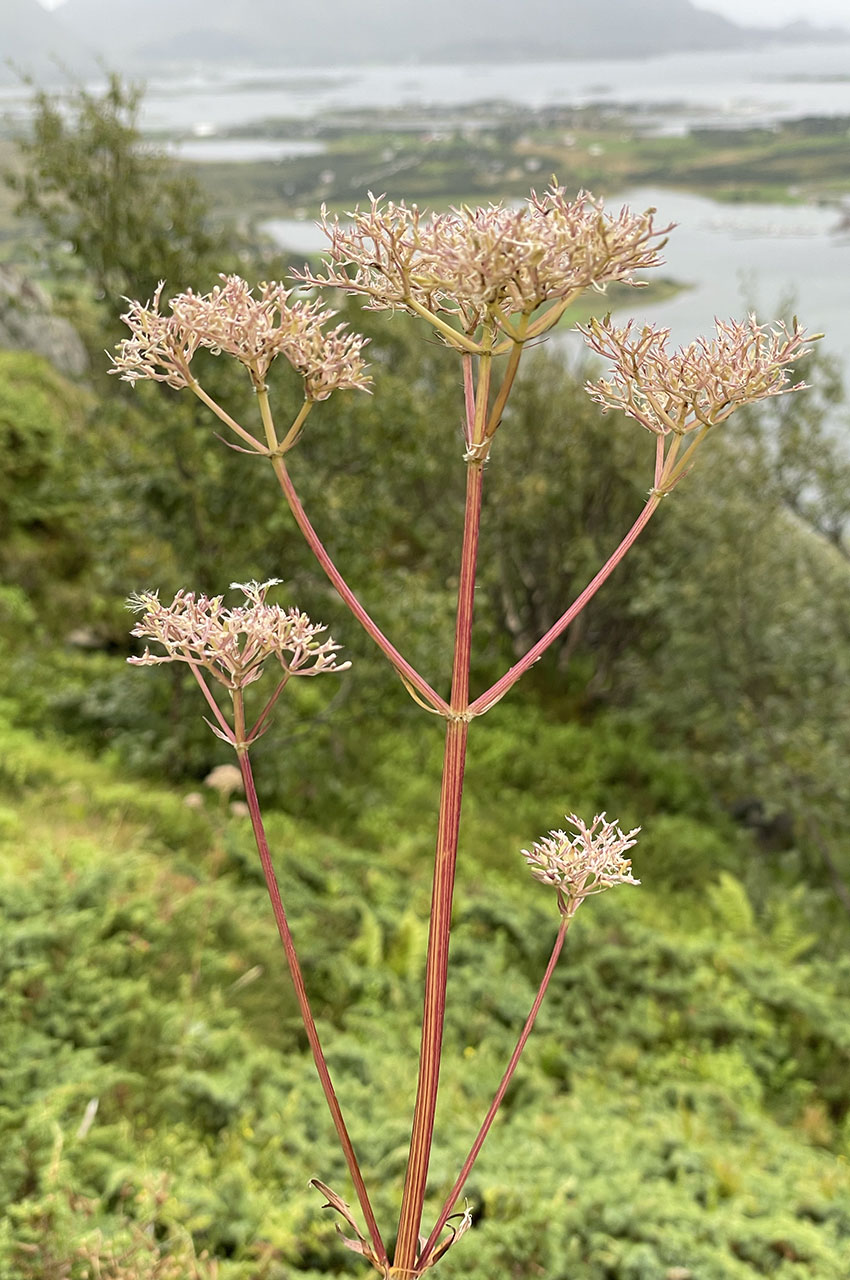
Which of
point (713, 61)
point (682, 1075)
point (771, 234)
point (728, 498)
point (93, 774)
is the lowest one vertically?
point (682, 1075)

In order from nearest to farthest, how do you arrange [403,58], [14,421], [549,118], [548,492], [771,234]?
[14,421]
[548,492]
[771,234]
[549,118]
[403,58]

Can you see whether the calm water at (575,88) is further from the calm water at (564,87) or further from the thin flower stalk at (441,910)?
the thin flower stalk at (441,910)

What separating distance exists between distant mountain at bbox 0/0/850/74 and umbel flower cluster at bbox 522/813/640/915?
55273 millimetres

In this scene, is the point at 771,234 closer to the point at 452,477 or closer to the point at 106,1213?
the point at 452,477

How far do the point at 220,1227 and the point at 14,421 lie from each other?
13.9 meters

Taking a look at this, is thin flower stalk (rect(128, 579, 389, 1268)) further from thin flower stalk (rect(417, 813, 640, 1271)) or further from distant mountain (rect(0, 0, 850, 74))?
distant mountain (rect(0, 0, 850, 74))

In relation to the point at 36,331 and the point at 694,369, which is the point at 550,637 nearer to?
the point at 694,369

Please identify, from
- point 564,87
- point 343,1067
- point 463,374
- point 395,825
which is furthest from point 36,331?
point 564,87

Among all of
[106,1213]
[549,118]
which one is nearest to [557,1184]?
[106,1213]

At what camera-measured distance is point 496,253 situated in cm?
A: 94

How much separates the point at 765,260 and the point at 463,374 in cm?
2160

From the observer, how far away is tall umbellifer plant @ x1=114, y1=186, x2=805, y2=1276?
→ 967mm

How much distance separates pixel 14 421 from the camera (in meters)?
14.5

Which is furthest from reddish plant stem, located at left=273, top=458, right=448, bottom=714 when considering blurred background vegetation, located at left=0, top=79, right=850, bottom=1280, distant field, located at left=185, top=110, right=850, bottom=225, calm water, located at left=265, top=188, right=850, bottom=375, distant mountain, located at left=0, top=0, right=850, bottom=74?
distant mountain, located at left=0, top=0, right=850, bottom=74
